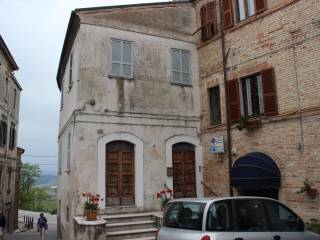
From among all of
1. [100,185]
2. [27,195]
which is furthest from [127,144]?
[27,195]

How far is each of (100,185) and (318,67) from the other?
25.6ft

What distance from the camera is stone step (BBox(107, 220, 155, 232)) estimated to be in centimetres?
1157

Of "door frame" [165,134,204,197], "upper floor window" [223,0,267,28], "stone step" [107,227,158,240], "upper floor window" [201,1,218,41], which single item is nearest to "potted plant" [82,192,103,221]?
"stone step" [107,227,158,240]

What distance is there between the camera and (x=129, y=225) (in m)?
11.9

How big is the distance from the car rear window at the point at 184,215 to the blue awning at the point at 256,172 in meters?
4.60

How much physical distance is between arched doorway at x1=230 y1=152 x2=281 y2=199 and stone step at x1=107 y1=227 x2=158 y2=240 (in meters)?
3.15

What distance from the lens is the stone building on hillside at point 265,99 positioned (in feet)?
35.3

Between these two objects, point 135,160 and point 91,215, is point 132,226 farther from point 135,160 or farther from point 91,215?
point 135,160

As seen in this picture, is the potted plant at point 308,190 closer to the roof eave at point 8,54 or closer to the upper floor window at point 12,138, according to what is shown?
the roof eave at point 8,54

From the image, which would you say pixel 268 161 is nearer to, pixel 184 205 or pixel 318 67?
pixel 318 67

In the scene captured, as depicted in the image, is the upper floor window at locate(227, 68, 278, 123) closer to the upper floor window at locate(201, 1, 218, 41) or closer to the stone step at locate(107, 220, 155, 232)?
the upper floor window at locate(201, 1, 218, 41)

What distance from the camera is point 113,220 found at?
12.0 meters

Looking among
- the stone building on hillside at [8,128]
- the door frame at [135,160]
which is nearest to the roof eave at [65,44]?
the stone building on hillside at [8,128]

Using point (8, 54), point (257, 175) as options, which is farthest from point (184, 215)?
point (8, 54)
